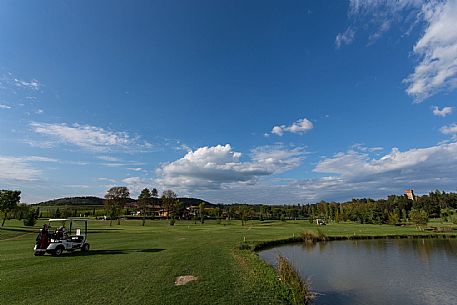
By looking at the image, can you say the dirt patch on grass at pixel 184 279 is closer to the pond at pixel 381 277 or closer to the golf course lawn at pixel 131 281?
the golf course lawn at pixel 131 281

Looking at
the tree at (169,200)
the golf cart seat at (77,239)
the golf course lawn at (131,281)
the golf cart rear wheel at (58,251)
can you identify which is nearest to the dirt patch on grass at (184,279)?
the golf course lawn at (131,281)

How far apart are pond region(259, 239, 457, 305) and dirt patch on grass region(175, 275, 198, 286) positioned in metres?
7.03

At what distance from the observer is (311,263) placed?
3155 centimetres

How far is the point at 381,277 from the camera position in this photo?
2450 centimetres

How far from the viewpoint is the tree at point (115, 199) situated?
90.8m

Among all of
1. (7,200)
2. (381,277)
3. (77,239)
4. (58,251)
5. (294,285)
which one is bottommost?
(381,277)

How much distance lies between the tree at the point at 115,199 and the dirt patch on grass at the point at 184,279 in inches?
3092

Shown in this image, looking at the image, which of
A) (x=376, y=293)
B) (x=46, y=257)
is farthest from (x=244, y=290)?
(x=46, y=257)

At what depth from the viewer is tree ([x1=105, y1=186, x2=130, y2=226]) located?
90750mm

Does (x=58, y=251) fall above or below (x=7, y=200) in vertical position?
below

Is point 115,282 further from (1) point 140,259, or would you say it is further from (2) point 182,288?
(1) point 140,259

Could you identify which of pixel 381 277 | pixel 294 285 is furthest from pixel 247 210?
pixel 294 285

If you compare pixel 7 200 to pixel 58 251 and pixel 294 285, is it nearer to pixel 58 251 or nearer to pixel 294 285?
pixel 58 251

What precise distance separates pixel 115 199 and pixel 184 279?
81.5 meters
